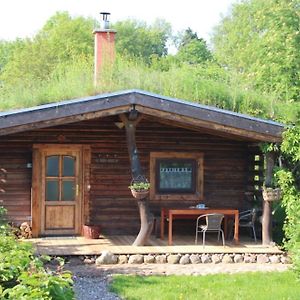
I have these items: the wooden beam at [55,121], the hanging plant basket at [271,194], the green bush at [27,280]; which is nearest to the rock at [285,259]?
the hanging plant basket at [271,194]

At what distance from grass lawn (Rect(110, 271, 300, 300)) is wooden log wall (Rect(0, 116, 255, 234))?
Result: 377cm

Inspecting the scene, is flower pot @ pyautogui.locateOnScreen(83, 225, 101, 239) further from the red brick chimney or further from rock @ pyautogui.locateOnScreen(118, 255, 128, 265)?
the red brick chimney

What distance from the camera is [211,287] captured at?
31.1 feet

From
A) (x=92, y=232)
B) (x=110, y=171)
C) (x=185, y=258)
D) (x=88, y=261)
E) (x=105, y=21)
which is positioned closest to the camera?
(x=88, y=261)

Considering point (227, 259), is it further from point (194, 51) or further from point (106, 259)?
point (194, 51)

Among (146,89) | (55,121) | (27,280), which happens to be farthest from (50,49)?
(27,280)

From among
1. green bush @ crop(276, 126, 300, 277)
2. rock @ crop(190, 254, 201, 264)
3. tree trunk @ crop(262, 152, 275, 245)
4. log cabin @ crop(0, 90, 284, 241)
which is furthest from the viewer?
log cabin @ crop(0, 90, 284, 241)

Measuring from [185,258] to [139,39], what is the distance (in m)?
48.8

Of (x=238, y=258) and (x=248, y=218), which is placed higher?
(x=248, y=218)

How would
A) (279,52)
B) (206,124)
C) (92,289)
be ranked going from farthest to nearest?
(279,52) < (206,124) < (92,289)

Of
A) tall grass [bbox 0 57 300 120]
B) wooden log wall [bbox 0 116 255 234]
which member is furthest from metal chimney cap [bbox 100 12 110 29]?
wooden log wall [bbox 0 116 255 234]

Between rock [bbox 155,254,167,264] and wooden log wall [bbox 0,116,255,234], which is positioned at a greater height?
wooden log wall [bbox 0,116,255,234]

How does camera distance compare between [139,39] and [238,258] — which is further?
[139,39]

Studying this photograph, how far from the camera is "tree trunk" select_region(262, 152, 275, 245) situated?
40.9ft
